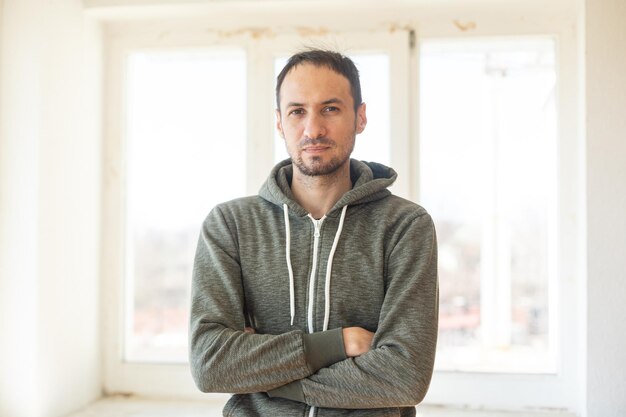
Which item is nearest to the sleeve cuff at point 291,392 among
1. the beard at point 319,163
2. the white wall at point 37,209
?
the beard at point 319,163

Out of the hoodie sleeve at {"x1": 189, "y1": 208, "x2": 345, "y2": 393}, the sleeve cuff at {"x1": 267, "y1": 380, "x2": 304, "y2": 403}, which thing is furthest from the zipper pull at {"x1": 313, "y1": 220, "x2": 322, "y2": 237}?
the sleeve cuff at {"x1": 267, "y1": 380, "x2": 304, "y2": 403}

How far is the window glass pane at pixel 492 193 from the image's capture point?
7.84 ft

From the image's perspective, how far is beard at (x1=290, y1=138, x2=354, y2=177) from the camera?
149 centimetres

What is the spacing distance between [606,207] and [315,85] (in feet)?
3.54

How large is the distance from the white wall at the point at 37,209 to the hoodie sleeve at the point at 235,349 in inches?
33.2

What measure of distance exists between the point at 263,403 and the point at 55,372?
1.03m

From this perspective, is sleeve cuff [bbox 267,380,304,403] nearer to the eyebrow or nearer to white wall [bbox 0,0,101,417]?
the eyebrow

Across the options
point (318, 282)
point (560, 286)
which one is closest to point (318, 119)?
point (318, 282)

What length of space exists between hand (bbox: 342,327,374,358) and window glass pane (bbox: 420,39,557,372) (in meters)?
1.01

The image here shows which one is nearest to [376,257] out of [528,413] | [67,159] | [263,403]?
[263,403]

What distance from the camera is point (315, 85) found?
151 cm

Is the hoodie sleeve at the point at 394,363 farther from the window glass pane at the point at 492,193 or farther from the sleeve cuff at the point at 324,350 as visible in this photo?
the window glass pane at the point at 492,193

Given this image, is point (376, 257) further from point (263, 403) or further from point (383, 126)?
point (383, 126)

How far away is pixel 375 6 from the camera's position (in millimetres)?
2287
